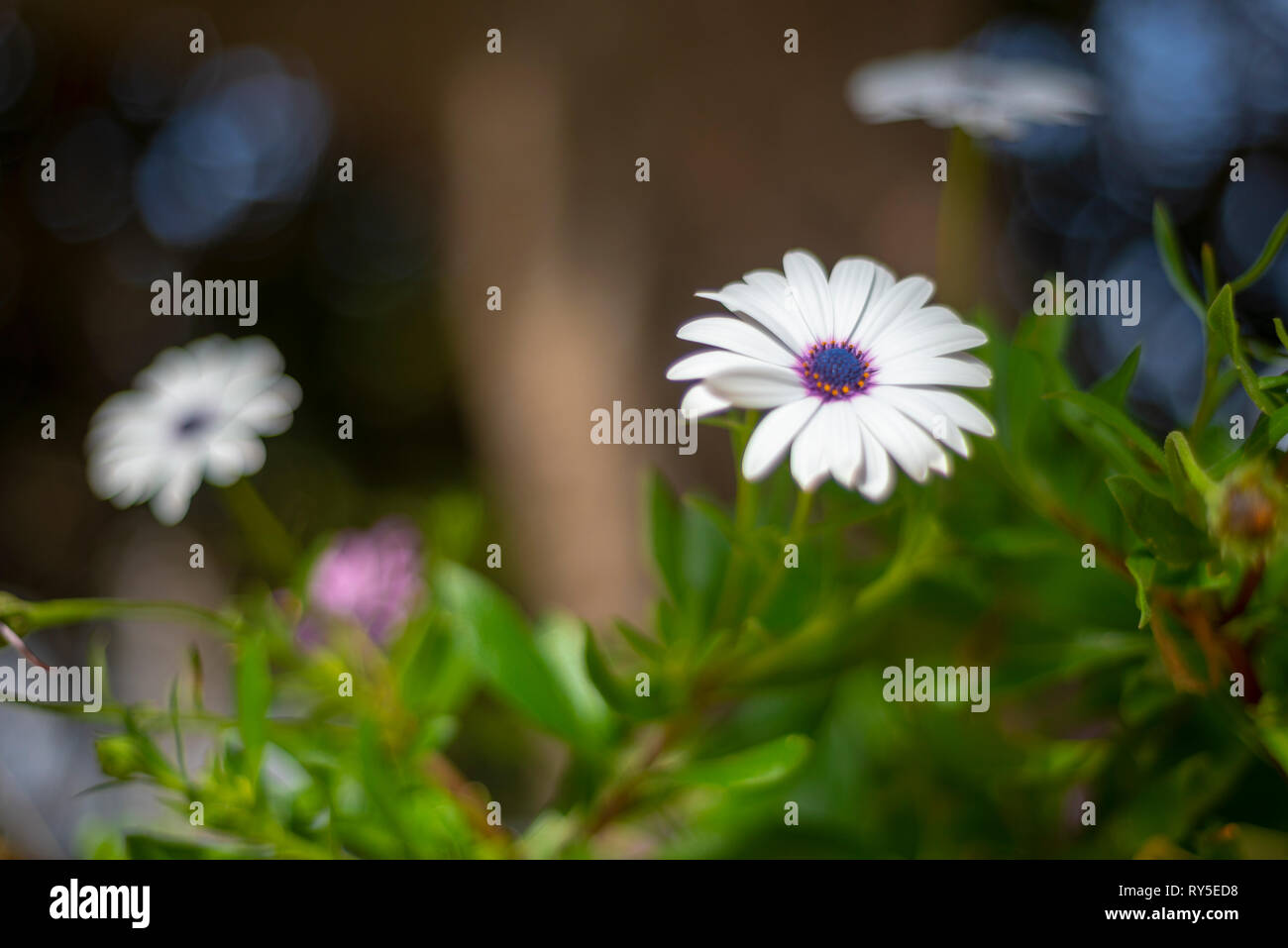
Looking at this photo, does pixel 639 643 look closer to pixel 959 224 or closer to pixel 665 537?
pixel 665 537

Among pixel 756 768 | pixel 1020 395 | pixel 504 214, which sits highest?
pixel 504 214

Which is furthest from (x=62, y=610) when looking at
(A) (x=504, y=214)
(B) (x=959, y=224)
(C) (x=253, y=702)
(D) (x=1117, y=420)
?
(A) (x=504, y=214)

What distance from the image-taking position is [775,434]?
0.19m

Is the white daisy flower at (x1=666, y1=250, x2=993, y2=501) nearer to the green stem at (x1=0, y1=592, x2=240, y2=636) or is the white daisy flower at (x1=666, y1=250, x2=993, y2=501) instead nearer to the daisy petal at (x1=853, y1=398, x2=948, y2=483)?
the daisy petal at (x1=853, y1=398, x2=948, y2=483)

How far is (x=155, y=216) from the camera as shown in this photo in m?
1.54

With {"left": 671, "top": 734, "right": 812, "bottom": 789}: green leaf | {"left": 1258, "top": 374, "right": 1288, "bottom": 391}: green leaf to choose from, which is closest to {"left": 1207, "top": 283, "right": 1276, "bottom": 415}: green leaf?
{"left": 1258, "top": 374, "right": 1288, "bottom": 391}: green leaf

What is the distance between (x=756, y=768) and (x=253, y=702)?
14cm

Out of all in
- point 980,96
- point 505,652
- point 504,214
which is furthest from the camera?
point 504,214

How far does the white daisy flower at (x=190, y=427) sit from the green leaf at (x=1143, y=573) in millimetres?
260

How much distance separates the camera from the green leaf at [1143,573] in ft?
0.63

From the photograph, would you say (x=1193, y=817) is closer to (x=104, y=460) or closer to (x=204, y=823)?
(x=204, y=823)
